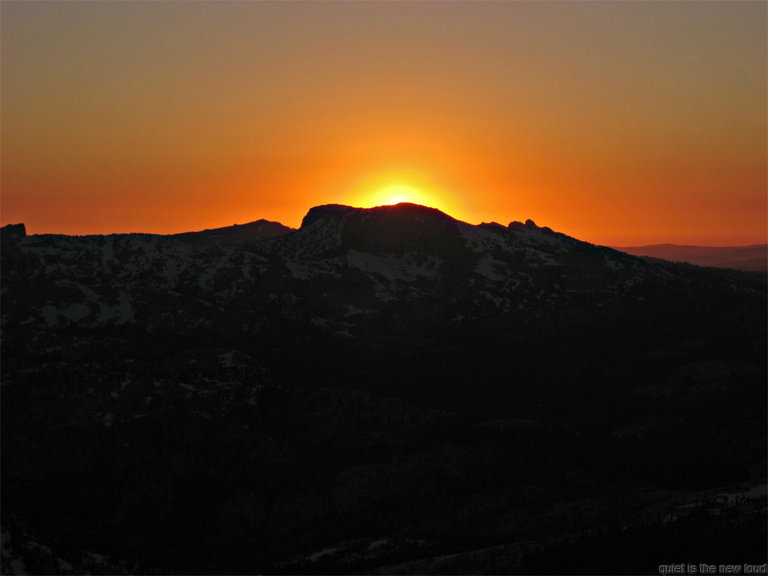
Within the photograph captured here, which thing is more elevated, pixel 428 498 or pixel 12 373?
pixel 12 373

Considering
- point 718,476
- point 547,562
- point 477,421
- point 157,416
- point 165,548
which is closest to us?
point 547,562

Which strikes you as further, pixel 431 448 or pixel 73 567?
pixel 431 448

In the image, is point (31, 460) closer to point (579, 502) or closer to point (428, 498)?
point (428, 498)

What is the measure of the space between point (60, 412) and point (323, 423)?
Result: 156 feet

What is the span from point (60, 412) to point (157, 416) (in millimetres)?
17503

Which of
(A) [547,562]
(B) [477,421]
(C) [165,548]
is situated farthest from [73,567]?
(B) [477,421]

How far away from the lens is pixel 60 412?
178750 mm

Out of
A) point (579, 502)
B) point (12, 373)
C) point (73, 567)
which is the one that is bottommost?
point (579, 502)

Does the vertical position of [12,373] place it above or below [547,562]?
above

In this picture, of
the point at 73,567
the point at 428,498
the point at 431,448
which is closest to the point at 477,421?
the point at 431,448

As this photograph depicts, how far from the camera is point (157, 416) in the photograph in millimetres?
178500

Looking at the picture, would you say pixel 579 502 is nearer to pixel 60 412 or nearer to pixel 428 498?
pixel 428 498

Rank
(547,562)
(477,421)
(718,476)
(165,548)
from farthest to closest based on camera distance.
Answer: (477,421), (718,476), (165,548), (547,562)

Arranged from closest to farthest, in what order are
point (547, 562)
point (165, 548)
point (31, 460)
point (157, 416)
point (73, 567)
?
1. point (73, 567)
2. point (547, 562)
3. point (165, 548)
4. point (31, 460)
5. point (157, 416)
